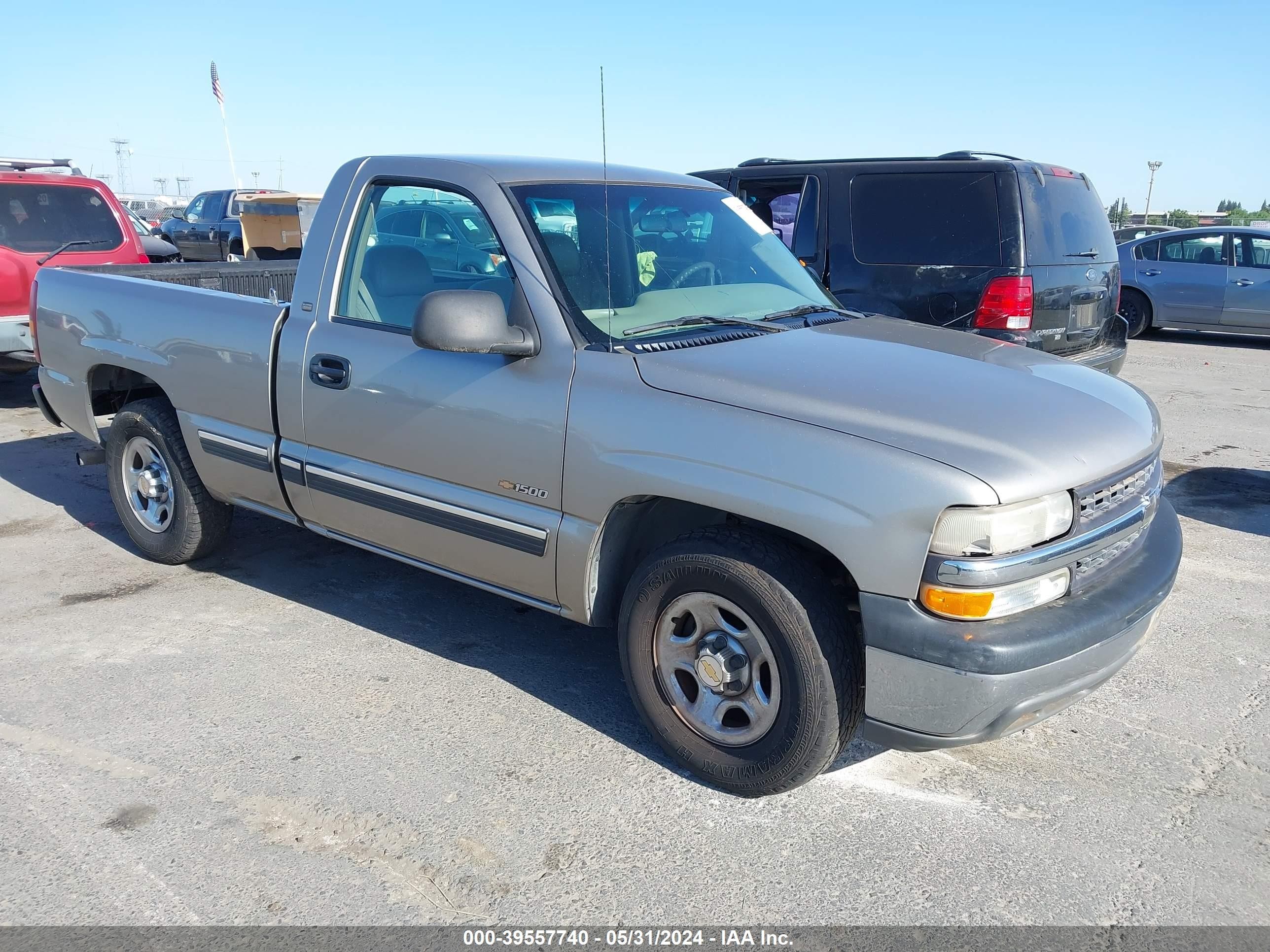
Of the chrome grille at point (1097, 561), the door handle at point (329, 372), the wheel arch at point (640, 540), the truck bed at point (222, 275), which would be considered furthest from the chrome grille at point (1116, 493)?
the truck bed at point (222, 275)

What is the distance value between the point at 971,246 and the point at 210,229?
65.2 feet

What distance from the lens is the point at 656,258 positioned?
3773mm

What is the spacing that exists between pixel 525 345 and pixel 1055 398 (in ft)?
5.43

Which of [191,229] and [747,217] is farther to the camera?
[191,229]

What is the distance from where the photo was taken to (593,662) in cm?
407

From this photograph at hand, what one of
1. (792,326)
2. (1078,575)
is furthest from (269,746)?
(1078,575)

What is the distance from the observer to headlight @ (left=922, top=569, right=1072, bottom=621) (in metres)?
2.64

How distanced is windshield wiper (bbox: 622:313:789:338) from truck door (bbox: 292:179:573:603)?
0.37 metres

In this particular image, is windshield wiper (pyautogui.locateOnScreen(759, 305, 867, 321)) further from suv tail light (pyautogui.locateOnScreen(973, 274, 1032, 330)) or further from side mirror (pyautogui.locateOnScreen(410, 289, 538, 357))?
suv tail light (pyautogui.locateOnScreen(973, 274, 1032, 330))

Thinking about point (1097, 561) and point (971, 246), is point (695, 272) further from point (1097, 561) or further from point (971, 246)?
point (971, 246)

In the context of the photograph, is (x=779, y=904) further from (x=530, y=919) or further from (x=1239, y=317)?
(x=1239, y=317)

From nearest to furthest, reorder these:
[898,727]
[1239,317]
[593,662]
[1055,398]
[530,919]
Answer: [530,919] < [898,727] < [1055,398] < [593,662] < [1239,317]

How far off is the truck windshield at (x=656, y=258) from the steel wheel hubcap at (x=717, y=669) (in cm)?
92

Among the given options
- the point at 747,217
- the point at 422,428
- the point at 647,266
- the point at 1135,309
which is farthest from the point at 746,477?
the point at 1135,309
